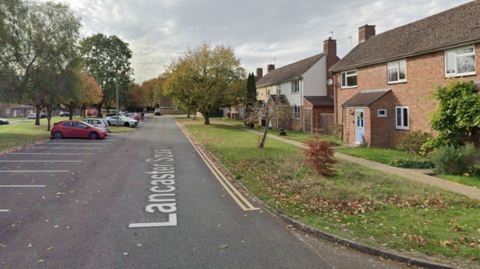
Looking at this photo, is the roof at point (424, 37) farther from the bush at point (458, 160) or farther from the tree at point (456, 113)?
the bush at point (458, 160)

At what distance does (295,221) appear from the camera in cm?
648

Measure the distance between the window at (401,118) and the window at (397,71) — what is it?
64.9 inches

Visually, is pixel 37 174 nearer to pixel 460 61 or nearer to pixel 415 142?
pixel 415 142

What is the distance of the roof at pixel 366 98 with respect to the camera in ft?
62.6

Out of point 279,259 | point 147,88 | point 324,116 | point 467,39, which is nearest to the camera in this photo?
point 279,259

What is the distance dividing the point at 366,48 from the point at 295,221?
20263 millimetres

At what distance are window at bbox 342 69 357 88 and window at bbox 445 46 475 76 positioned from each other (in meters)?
7.57

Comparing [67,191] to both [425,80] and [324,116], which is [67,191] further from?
[324,116]

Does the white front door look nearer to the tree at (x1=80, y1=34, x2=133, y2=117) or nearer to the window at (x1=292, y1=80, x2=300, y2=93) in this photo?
the window at (x1=292, y1=80, x2=300, y2=93)

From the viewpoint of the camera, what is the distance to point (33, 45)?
2628 centimetres

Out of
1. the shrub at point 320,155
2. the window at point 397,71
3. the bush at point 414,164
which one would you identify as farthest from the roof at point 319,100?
the shrub at point 320,155

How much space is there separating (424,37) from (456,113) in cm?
692

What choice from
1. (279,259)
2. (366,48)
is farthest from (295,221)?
(366,48)

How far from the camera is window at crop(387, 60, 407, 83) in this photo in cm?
1831
